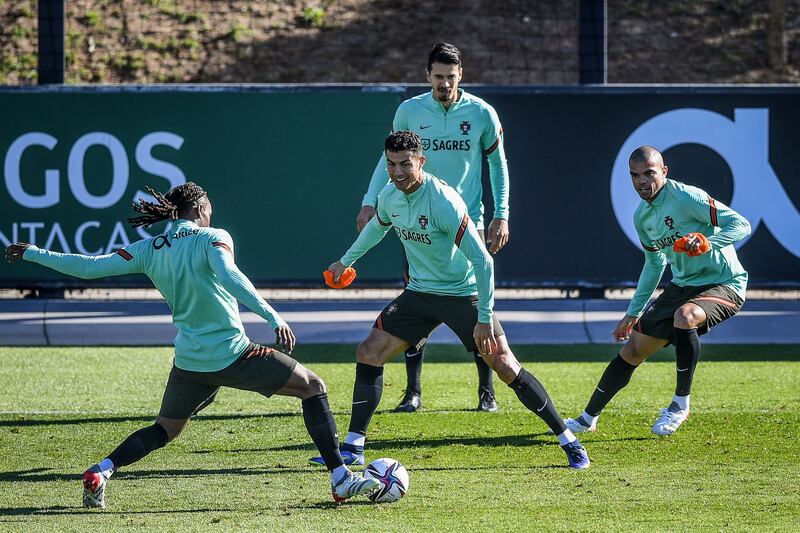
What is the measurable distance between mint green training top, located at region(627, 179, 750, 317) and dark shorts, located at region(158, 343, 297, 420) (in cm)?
277

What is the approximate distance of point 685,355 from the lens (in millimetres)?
8000

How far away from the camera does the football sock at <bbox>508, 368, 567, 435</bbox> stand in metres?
6.93

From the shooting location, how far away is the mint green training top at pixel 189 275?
6105 millimetres

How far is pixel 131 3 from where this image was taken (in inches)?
1020

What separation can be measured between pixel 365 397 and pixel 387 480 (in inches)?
39.1

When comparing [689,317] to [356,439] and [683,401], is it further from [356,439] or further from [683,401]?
[356,439]

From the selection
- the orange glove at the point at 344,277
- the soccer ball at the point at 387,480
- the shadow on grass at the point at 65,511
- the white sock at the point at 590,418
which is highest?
the orange glove at the point at 344,277

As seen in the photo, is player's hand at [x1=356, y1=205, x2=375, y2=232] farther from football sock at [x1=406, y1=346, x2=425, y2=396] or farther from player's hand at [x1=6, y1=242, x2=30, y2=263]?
player's hand at [x1=6, y1=242, x2=30, y2=263]

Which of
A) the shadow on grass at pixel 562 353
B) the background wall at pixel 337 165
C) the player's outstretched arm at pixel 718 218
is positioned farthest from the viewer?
the background wall at pixel 337 165

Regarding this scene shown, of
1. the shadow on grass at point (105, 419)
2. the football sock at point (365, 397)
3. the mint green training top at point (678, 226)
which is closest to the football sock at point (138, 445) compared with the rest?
the football sock at point (365, 397)

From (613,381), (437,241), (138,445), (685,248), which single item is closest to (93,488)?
(138,445)

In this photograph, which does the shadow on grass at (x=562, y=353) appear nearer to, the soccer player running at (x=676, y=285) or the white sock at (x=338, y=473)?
the soccer player running at (x=676, y=285)

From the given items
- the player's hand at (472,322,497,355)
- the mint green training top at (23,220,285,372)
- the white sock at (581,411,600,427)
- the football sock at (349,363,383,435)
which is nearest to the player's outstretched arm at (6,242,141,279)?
the mint green training top at (23,220,285,372)

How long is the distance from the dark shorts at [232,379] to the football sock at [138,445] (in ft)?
0.36
